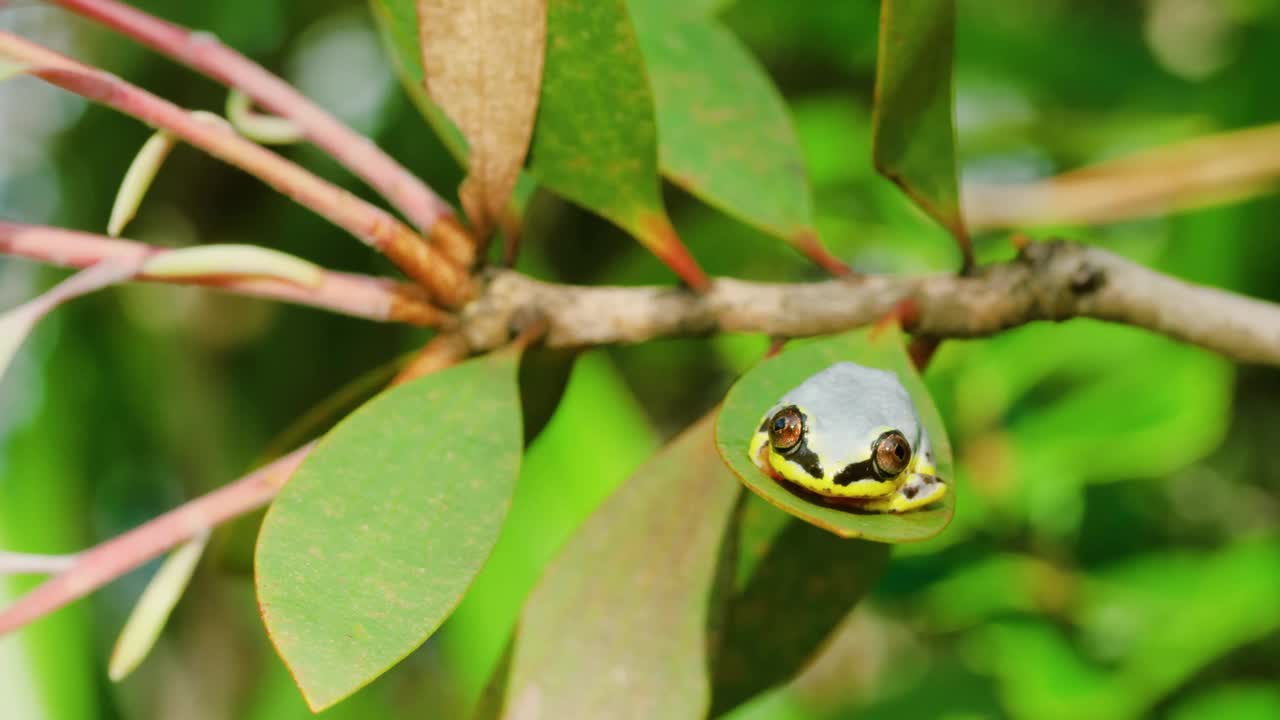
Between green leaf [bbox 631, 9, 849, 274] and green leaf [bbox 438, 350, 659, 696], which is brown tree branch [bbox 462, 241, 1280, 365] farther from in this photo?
green leaf [bbox 438, 350, 659, 696]

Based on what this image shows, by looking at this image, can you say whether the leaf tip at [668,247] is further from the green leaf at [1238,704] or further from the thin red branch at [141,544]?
the green leaf at [1238,704]

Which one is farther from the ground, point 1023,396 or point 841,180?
point 841,180

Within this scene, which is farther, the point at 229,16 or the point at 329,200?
the point at 229,16

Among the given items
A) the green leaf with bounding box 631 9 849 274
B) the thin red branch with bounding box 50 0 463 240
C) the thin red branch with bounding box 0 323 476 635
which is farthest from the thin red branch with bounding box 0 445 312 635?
the green leaf with bounding box 631 9 849 274

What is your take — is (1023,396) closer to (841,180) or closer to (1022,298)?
(841,180)

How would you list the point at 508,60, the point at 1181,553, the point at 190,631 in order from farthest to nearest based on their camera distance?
the point at 190,631 → the point at 1181,553 → the point at 508,60

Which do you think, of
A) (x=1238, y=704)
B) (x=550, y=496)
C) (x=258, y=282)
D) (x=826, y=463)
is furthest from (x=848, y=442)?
(x=550, y=496)

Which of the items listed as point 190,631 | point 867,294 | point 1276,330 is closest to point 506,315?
point 867,294

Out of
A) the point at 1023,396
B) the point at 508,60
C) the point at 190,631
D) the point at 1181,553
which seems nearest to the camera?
the point at 508,60
